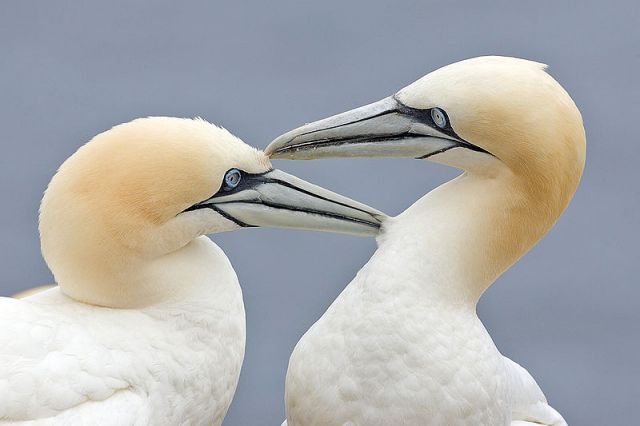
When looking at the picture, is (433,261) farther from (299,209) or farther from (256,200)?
(256,200)

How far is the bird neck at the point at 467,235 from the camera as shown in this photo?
4.54 meters

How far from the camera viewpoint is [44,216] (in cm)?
452

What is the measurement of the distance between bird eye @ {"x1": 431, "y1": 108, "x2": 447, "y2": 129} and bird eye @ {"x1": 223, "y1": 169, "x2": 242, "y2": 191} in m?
0.63

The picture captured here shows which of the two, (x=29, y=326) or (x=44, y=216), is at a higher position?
(x=44, y=216)

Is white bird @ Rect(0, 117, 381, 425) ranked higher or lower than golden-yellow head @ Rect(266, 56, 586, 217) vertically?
lower

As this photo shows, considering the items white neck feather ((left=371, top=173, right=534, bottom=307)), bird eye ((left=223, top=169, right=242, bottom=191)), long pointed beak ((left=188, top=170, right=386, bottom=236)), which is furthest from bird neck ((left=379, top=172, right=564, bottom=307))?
bird eye ((left=223, top=169, right=242, bottom=191))

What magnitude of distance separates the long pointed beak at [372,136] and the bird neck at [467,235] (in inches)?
6.9

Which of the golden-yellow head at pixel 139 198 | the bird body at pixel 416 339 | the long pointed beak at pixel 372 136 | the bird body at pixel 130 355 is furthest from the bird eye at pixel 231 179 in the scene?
the bird body at pixel 416 339

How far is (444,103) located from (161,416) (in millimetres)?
1273

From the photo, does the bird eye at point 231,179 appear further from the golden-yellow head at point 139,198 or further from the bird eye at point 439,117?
the bird eye at point 439,117

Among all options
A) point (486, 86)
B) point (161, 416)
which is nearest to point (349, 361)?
point (161, 416)

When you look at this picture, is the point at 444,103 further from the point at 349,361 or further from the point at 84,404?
the point at 84,404

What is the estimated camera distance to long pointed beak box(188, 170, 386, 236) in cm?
471

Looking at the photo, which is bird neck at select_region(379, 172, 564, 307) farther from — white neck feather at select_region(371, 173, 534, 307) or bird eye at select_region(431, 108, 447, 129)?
bird eye at select_region(431, 108, 447, 129)
